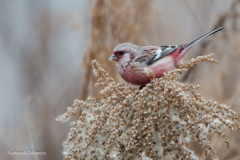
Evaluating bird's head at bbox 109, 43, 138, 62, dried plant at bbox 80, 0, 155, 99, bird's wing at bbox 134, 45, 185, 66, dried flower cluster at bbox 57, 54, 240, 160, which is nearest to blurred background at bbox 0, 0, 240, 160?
Answer: dried plant at bbox 80, 0, 155, 99

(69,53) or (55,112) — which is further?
(69,53)

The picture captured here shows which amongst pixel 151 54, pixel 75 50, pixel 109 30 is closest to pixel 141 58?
pixel 151 54

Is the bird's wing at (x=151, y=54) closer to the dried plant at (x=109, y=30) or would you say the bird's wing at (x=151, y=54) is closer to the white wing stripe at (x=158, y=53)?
the white wing stripe at (x=158, y=53)

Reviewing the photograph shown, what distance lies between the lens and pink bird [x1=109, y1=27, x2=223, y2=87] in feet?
8.22

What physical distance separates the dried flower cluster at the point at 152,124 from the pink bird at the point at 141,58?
0.81 metres

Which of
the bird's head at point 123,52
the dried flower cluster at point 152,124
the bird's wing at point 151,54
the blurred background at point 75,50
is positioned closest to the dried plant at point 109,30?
the blurred background at point 75,50

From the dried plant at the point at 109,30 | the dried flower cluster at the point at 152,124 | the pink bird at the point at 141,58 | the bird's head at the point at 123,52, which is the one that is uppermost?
the dried plant at the point at 109,30

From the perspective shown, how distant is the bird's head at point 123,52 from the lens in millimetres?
2650

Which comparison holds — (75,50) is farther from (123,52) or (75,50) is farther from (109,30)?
(123,52)

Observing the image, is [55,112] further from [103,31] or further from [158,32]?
[158,32]

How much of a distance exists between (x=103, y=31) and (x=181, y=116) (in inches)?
63.8

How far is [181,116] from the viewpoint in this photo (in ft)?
4.95

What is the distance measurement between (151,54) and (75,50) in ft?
6.79

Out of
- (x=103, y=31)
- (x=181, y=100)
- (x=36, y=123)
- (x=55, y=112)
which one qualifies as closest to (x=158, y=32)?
(x=103, y=31)
